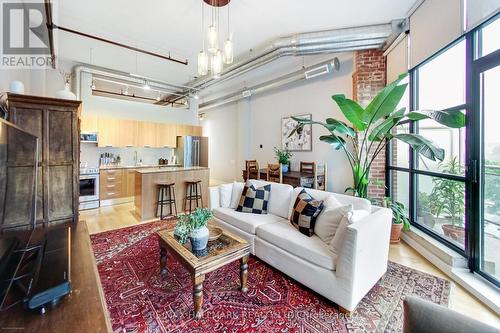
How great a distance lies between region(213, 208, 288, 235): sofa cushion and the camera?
2.80m

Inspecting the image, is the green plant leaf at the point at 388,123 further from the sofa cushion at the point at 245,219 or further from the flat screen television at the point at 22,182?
the flat screen television at the point at 22,182

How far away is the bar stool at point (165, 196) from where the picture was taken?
448 cm

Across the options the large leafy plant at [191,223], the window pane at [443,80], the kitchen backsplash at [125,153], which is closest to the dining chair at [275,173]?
the window pane at [443,80]

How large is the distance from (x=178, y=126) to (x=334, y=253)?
242 inches

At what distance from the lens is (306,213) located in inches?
98.5

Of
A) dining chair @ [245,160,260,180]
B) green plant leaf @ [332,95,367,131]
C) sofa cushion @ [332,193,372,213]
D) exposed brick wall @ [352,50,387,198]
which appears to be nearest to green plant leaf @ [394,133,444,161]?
green plant leaf @ [332,95,367,131]

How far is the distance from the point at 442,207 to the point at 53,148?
4.91m

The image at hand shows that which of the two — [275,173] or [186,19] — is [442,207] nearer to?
[275,173]

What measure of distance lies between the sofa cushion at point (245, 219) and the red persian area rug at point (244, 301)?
0.43m

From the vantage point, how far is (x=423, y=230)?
327 centimetres

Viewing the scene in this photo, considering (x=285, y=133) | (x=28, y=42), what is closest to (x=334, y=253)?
(x=285, y=133)

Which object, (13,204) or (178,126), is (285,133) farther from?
(13,204)

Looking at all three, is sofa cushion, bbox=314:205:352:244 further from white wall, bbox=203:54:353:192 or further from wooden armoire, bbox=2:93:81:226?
wooden armoire, bbox=2:93:81:226

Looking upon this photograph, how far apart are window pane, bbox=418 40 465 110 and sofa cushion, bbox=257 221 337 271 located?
7.93 feet
